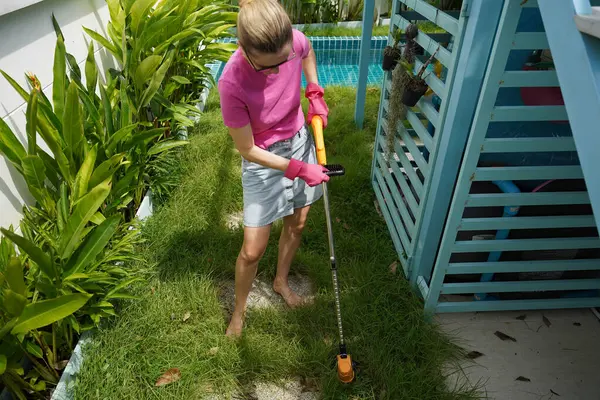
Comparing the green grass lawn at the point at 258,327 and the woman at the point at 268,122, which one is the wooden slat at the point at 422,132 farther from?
the green grass lawn at the point at 258,327

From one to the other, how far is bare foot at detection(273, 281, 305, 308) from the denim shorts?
635 millimetres

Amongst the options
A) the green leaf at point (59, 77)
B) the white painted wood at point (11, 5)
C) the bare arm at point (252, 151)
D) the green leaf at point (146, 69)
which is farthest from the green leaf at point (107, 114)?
the bare arm at point (252, 151)

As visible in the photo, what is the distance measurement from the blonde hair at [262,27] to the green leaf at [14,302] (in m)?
1.22

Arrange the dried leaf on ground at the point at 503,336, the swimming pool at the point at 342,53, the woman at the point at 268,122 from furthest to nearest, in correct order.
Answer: the swimming pool at the point at 342,53 < the dried leaf on ground at the point at 503,336 < the woman at the point at 268,122

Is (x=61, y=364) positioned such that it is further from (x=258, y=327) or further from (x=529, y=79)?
(x=529, y=79)

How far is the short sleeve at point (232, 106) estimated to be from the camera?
1729 millimetres

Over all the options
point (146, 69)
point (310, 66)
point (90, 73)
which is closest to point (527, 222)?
point (310, 66)

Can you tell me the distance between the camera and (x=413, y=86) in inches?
93.8

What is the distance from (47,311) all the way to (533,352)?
2.38m

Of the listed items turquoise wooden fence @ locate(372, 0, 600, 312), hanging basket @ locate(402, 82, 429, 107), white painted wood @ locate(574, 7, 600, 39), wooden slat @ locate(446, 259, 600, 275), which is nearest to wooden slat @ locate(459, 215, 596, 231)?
turquoise wooden fence @ locate(372, 0, 600, 312)

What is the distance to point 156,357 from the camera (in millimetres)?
2184

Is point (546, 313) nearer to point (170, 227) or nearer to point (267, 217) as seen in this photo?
point (267, 217)

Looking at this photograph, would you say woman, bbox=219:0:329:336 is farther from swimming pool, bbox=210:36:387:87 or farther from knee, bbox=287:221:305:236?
swimming pool, bbox=210:36:387:87

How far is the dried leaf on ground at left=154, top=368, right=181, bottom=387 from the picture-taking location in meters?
2.09
